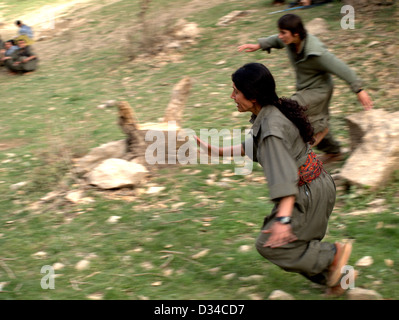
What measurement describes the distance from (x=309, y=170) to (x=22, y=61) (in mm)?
9791

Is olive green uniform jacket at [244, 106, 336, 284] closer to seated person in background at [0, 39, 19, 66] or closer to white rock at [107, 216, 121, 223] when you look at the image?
white rock at [107, 216, 121, 223]

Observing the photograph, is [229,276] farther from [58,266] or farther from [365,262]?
[58,266]

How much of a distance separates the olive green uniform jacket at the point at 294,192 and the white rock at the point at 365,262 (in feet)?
1.73

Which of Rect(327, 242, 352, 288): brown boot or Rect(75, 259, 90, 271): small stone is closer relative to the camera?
Rect(327, 242, 352, 288): brown boot

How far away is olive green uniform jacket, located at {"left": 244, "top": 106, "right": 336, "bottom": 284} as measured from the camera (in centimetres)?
268

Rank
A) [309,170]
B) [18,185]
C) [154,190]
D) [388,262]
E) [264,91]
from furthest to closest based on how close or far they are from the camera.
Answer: [18,185] < [154,190] < [388,262] < [309,170] < [264,91]

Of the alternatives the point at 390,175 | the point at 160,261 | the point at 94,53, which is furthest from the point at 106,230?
the point at 94,53

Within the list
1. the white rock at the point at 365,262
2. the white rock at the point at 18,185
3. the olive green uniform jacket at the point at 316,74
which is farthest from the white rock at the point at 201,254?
the white rock at the point at 18,185

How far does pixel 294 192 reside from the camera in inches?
104

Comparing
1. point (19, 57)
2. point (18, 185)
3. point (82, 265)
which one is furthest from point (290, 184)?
point (19, 57)

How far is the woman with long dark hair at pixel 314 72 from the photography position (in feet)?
14.6

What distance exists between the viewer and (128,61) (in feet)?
34.9

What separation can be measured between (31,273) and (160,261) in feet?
3.09

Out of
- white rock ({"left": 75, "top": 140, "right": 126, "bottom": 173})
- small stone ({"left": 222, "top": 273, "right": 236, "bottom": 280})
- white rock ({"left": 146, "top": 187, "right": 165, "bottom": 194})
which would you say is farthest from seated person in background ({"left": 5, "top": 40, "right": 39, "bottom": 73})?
small stone ({"left": 222, "top": 273, "right": 236, "bottom": 280})
